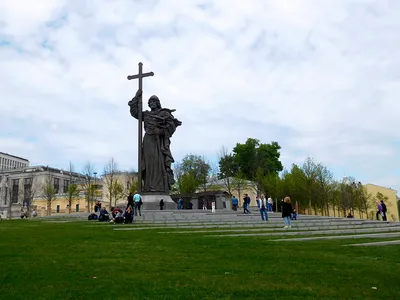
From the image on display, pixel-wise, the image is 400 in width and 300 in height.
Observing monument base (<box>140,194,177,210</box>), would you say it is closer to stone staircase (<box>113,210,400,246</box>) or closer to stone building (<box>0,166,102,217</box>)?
stone staircase (<box>113,210,400,246</box>)

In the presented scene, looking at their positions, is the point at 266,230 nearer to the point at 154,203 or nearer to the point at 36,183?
the point at 154,203

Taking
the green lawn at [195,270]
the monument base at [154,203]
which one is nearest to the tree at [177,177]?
the monument base at [154,203]

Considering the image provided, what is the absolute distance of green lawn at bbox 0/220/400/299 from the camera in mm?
6605

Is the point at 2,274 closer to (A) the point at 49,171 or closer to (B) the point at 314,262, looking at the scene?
(B) the point at 314,262

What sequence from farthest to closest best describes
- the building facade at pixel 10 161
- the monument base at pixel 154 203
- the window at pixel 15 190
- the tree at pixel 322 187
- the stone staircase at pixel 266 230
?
the building facade at pixel 10 161
the window at pixel 15 190
the tree at pixel 322 187
the monument base at pixel 154 203
the stone staircase at pixel 266 230

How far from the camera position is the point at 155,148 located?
108ft

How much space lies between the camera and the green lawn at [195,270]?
661 cm

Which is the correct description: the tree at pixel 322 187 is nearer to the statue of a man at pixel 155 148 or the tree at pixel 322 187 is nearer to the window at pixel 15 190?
the statue of a man at pixel 155 148

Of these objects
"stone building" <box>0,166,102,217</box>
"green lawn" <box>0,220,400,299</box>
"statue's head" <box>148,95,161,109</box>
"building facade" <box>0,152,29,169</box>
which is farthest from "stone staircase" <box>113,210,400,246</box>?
"building facade" <box>0,152,29,169</box>

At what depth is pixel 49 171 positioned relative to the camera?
91.6 m

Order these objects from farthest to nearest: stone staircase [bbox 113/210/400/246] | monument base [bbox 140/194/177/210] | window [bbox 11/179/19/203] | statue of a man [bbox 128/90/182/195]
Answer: window [bbox 11/179/19/203], statue of a man [bbox 128/90/182/195], monument base [bbox 140/194/177/210], stone staircase [bbox 113/210/400/246]

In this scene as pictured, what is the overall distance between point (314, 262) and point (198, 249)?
Answer: 3.44 metres

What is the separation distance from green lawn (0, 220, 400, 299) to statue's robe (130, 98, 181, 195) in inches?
775

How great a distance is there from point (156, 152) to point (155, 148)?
0.36 meters
